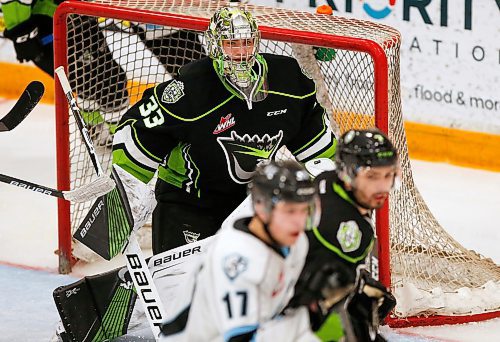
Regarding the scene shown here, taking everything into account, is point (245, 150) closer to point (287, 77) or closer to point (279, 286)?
point (287, 77)

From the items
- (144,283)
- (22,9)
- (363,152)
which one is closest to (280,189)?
(363,152)

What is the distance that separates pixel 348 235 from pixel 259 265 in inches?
14.4

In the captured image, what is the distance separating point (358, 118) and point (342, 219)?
161 centimetres

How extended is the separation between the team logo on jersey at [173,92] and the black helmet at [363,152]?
0.91 meters

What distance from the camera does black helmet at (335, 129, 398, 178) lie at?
3020mm

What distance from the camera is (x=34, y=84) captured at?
14.2 ft

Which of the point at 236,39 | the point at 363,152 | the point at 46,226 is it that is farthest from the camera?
the point at 46,226

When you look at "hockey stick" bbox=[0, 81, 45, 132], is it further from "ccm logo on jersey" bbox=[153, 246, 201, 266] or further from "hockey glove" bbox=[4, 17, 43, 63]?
"hockey glove" bbox=[4, 17, 43, 63]

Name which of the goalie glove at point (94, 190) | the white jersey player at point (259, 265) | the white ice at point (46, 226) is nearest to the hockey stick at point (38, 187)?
the goalie glove at point (94, 190)

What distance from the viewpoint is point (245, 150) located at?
396 cm

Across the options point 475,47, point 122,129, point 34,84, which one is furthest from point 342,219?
point 475,47

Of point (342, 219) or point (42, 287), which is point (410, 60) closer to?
point (42, 287)

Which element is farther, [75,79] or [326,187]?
[75,79]

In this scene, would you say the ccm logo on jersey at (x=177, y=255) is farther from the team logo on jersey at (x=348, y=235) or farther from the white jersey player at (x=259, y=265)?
the white jersey player at (x=259, y=265)
